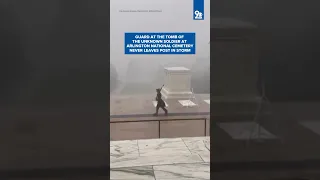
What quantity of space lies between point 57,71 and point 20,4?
358 mm

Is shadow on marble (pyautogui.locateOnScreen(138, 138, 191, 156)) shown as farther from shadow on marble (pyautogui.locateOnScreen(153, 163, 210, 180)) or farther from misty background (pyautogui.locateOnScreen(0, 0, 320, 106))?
misty background (pyautogui.locateOnScreen(0, 0, 320, 106))

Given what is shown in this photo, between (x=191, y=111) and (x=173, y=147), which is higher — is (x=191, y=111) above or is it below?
above

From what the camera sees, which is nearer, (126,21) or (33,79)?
(33,79)

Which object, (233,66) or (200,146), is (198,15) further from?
(200,146)

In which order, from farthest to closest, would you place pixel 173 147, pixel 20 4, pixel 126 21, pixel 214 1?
1. pixel 173 147
2. pixel 126 21
3. pixel 214 1
4. pixel 20 4

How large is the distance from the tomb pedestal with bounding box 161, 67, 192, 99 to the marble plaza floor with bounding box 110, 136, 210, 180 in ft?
1.26

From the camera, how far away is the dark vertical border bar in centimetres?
171

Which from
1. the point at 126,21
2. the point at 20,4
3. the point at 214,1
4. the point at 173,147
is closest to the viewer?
the point at 20,4

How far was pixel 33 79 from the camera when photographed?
1734 millimetres

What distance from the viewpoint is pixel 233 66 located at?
1.93m

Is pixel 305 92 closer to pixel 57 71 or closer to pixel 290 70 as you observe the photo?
pixel 290 70

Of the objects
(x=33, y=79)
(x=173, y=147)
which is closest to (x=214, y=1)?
(x=33, y=79)
